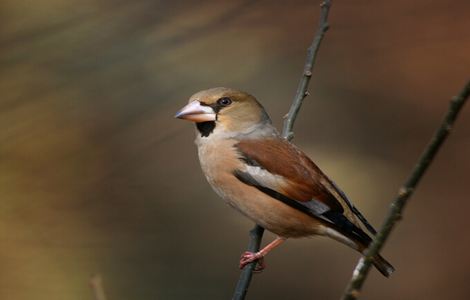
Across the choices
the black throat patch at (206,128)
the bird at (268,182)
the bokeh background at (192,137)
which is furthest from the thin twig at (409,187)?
the bokeh background at (192,137)

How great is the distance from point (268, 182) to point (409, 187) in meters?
1.66

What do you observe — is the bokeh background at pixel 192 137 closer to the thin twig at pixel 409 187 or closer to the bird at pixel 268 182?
the bird at pixel 268 182

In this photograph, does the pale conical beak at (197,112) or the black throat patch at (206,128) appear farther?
the black throat patch at (206,128)

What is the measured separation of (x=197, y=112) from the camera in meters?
3.51

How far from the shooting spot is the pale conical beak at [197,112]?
136 inches

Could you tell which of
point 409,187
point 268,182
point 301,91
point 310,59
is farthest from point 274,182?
point 409,187

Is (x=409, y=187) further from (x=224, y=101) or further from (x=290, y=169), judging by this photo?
(x=224, y=101)

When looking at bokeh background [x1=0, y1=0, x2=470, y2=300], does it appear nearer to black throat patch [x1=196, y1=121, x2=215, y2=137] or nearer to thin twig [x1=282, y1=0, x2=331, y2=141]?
black throat patch [x1=196, y1=121, x2=215, y2=137]

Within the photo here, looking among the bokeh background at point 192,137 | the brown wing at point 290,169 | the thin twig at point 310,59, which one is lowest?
the bokeh background at point 192,137

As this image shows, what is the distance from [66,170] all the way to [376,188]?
7.30 feet

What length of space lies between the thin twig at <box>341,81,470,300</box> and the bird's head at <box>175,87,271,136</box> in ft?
5.74

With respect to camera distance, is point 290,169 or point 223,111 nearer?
point 290,169

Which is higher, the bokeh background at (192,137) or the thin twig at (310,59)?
the thin twig at (310,59)

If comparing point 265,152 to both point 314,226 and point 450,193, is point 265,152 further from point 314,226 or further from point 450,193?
point 450,193
